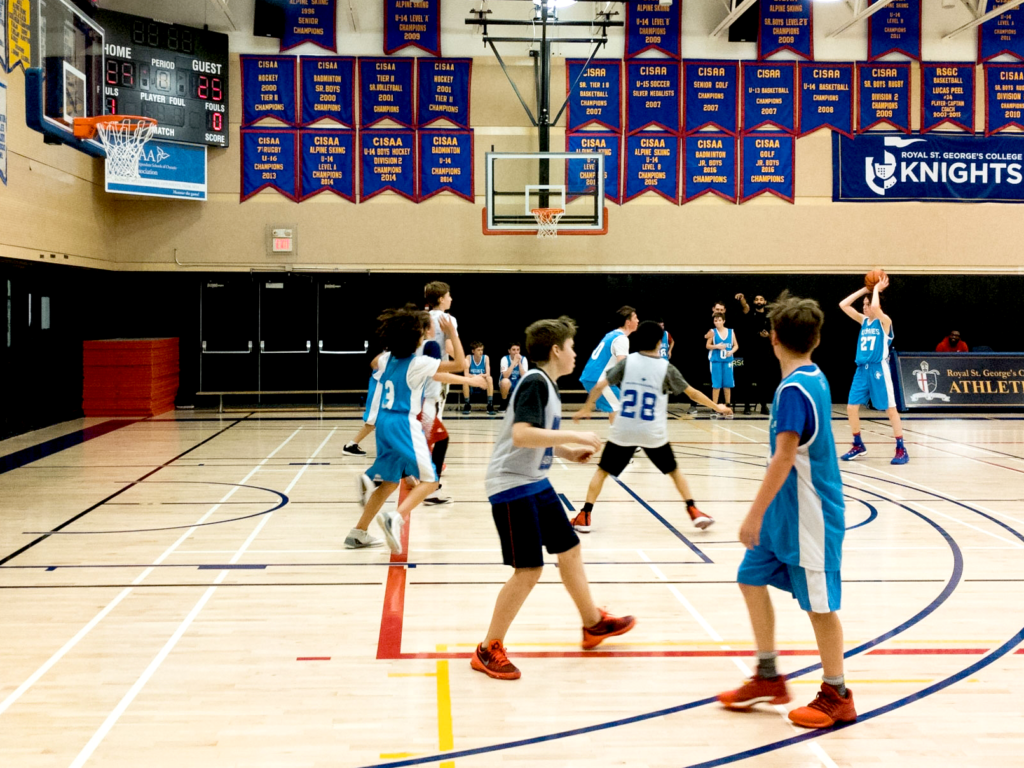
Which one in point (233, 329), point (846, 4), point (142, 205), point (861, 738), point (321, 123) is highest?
point (846, 4)

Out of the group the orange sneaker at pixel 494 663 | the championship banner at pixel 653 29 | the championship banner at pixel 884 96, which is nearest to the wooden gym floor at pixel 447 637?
the orange sneaker at pixel 494 663

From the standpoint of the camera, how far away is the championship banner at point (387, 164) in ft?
57.4

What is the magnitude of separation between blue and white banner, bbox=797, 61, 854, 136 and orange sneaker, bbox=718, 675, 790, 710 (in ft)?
51.5

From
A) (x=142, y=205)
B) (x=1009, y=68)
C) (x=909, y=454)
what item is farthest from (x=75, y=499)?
(x=1009, y=68)

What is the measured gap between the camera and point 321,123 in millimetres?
17359

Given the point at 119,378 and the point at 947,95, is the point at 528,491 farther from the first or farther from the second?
the point at 947,95

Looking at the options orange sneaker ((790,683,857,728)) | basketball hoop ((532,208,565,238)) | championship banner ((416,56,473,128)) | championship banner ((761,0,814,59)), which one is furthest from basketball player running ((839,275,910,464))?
championship banner ((416,56,473,128))

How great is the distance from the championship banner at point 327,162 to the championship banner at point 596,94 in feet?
13.1

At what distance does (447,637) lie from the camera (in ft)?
15.5

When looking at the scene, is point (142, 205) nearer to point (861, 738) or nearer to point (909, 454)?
point (909, 454)

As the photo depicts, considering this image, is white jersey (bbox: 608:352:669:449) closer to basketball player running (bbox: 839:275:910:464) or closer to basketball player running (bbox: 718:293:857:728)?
basketball player running (bbox: 718:293:857:728)

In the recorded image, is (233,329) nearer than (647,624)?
No

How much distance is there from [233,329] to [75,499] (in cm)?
982

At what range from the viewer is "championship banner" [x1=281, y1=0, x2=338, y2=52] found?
56.7 ft
